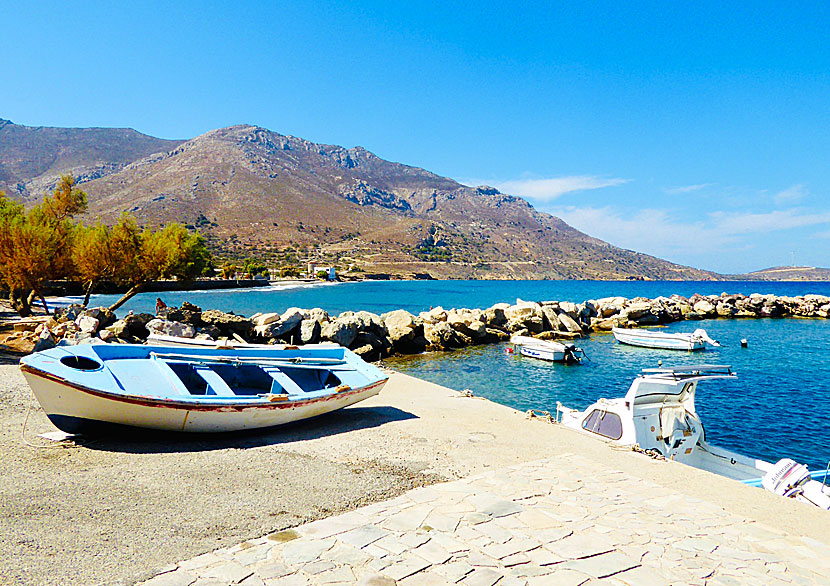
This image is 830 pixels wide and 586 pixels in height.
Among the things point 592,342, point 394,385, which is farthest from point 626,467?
point 592,342

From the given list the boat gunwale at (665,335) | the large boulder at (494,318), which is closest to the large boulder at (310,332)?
the large boulder at (494,318)

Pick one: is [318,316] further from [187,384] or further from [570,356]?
[187,384]

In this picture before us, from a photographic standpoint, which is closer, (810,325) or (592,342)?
(592,342)

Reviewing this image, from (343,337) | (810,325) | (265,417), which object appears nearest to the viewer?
(265,417)

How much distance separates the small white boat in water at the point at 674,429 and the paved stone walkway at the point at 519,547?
3840 millimetres

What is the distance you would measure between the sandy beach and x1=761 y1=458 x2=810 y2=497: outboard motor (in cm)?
279

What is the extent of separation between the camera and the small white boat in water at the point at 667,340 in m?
31.1

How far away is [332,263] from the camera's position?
416ft

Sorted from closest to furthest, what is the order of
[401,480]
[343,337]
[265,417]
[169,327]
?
[401,480], [265,417], [169,327], [343,337]

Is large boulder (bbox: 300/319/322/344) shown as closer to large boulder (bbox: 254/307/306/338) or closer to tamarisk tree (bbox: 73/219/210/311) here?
large boulder (bbox: 254/307/306/338)

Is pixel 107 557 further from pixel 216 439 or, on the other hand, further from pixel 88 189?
pixel 88 189

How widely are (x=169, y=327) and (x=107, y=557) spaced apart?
51.7 feet

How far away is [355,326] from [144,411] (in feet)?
54.9

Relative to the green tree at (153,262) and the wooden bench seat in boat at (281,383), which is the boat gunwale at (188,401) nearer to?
the wooden bench seat in boat at (281,383)
